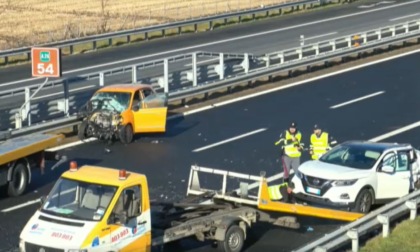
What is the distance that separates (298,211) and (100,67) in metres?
23.1

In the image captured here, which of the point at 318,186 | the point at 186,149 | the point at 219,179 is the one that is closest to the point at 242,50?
the point at 186,149

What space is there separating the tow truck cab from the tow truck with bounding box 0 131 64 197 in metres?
4.84

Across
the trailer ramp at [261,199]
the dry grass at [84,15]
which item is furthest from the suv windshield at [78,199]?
the dry grass at [84,15]

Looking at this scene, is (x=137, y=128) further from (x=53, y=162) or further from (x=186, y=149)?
(x=53, y=162)

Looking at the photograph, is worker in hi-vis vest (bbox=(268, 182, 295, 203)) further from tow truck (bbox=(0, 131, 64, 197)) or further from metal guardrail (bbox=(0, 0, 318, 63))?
metal guardrail (bbox=(0, 0, 318, 63))

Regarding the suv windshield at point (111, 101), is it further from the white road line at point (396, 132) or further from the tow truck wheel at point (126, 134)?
the white road line at point (396, 132)

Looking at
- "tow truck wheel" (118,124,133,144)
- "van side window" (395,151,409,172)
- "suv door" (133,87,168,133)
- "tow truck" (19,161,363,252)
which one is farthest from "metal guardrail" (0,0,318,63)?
"tow truck" (19,161,363,252)

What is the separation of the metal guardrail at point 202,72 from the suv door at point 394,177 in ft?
34.2

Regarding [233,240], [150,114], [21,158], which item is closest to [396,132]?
[150,114]

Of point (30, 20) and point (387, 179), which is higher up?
point (387, 179)

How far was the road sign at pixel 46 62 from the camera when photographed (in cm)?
2797

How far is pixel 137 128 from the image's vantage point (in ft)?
92.4

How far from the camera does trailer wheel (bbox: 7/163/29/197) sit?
22062mm

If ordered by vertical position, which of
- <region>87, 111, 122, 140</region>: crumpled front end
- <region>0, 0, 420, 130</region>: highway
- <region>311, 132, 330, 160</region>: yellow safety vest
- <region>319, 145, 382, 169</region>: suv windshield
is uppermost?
<region>319, 145, 382, 169</region>: suv windshield
